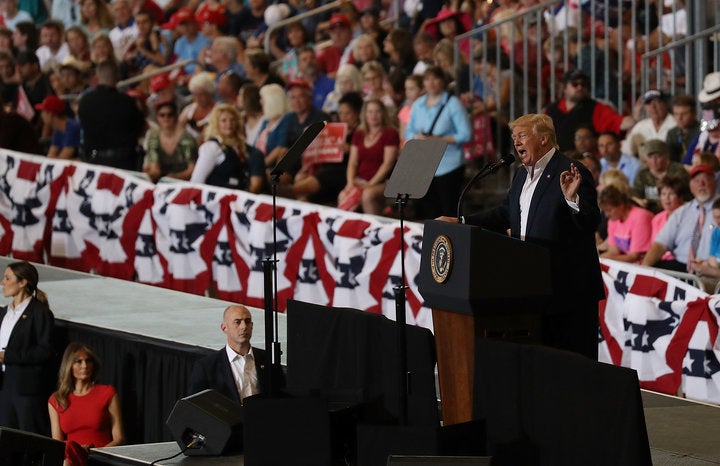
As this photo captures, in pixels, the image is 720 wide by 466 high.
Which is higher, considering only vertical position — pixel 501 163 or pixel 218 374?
pixel 501 163

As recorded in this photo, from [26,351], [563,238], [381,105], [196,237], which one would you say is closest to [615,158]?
[381,105]

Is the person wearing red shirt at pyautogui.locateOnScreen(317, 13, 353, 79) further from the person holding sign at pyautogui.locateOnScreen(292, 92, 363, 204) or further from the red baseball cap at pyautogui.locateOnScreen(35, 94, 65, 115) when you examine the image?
the red baseball cap at pyautogui.locateOnScreen(35, 94, 65, 115)

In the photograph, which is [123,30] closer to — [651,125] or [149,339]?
[651,125]

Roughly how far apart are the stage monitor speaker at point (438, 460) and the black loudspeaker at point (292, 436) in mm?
725

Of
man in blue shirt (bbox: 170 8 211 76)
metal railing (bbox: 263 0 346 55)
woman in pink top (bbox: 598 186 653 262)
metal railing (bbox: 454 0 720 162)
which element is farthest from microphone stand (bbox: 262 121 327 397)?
man in blue shirt (bbox: 170 8 211 76)

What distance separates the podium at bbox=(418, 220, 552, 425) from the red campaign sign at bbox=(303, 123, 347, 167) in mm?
7294

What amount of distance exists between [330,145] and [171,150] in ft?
5.05

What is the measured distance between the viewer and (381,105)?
14.3 m

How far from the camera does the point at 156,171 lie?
1520 cm

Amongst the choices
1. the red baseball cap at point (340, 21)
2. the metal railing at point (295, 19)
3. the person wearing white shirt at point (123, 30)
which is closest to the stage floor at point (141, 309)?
the red baseball cap at point (340, 21)

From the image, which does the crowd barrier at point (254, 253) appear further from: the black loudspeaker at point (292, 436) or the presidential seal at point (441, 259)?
the black loudspeaker at point (292, 436)

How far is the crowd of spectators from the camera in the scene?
43.3ft

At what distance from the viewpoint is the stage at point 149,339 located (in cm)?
1105

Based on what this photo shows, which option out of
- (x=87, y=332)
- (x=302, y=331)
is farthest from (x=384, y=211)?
(x=302, y=331)
